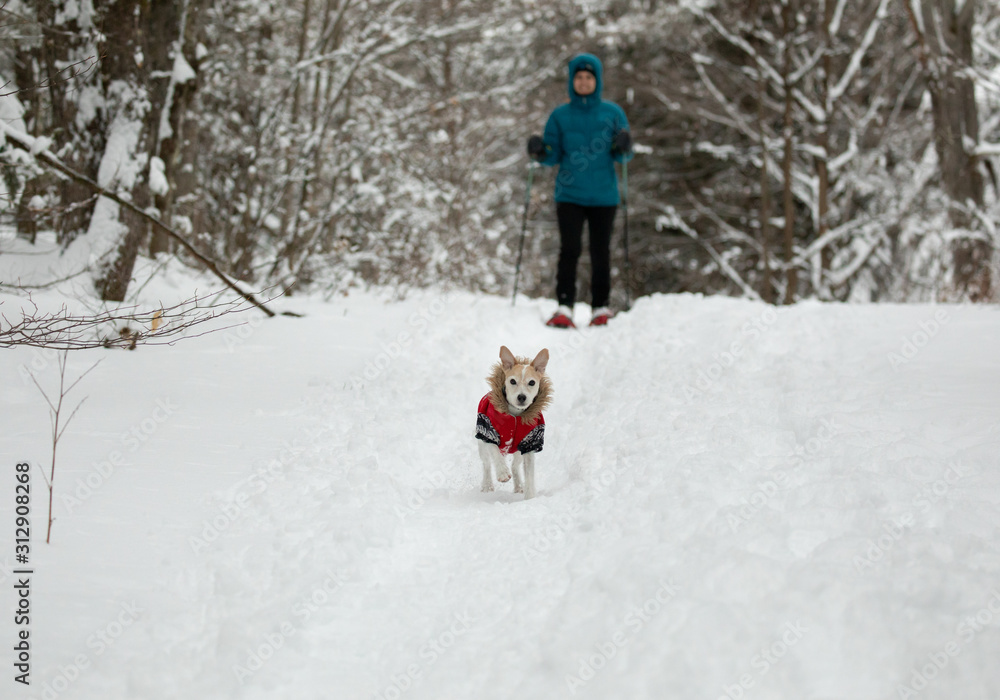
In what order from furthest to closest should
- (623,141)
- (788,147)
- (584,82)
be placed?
(788,147) → (584,82) → (623,141)

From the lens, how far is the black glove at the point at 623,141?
24.5 ft

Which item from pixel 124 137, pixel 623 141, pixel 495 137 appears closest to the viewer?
pixel 124 137

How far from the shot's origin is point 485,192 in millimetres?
17062

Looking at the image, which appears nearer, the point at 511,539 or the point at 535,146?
the point at 511,539

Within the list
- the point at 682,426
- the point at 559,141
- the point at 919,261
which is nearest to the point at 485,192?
the point at 559,141

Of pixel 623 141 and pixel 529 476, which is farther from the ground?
pixel 623 141

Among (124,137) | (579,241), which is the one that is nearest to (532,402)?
(579,241)

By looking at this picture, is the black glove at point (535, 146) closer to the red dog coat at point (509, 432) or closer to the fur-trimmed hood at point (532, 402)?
the fur-trimmed hood at point (532, 402)

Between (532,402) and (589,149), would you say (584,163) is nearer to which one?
(589,149)

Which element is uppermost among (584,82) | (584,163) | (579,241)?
(584,82)

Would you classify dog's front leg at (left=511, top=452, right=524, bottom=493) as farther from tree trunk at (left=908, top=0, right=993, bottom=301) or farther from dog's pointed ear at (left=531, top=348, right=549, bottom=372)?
tree trunk at (left=908, top=0, right=993, bottom=301)

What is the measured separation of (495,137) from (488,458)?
14388mm

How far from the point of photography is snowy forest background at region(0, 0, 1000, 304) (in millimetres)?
6355

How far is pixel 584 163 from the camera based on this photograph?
7.75 meters
